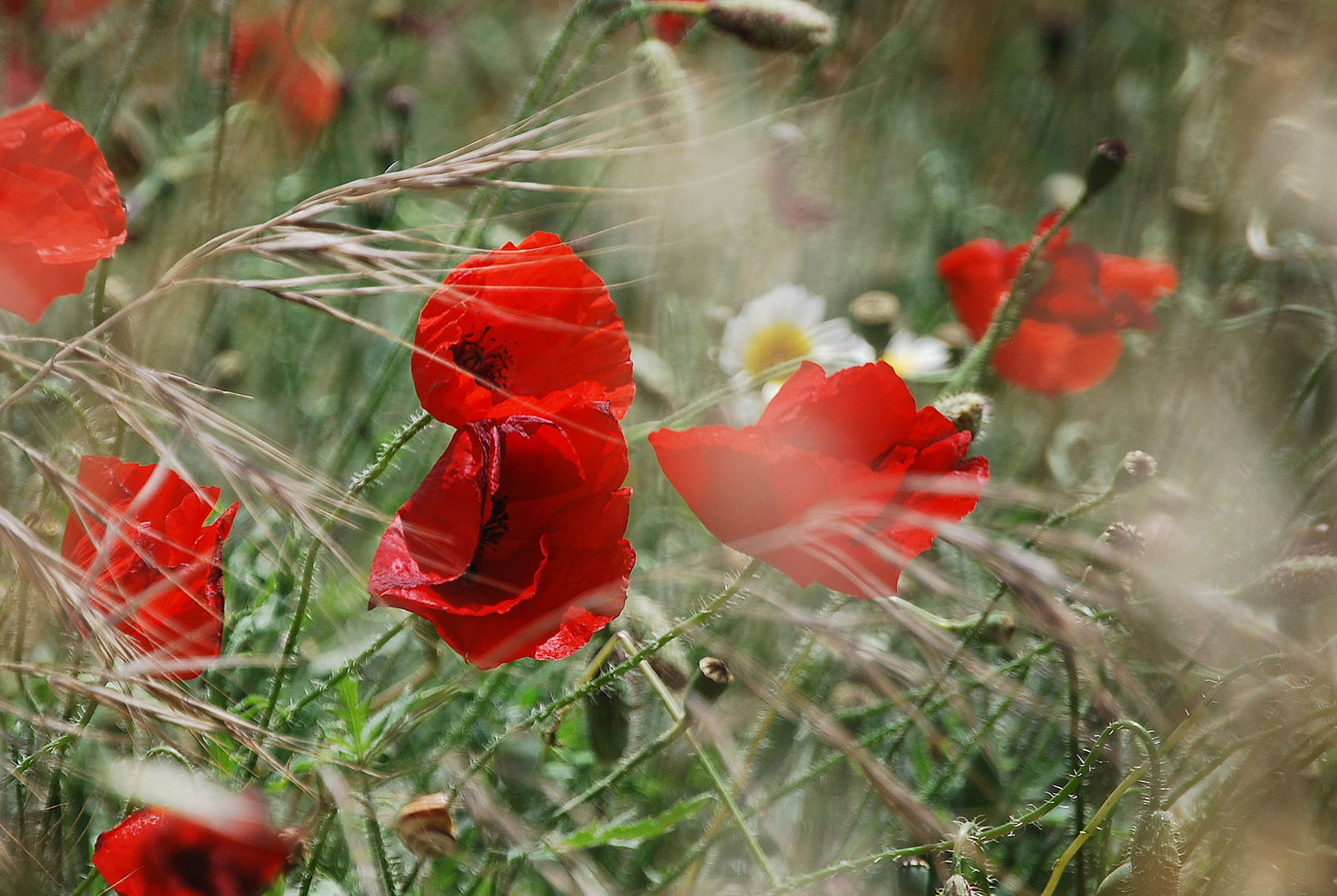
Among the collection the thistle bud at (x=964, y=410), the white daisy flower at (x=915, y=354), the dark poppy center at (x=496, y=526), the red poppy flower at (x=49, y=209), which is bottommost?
the white daisy flower at (x=915, y=354)

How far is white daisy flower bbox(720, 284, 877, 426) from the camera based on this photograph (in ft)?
4.32

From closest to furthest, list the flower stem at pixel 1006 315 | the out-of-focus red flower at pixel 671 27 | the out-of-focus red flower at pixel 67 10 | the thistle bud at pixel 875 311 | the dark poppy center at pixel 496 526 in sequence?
the dark poppy center at pixel 496 526 < the flower stem at pixel 1006 315 < the thistle bud at pixel 875 311 < the out-of-focus red flower at pixel 67 10 < the out-of-focus red flower at pixel 671 27

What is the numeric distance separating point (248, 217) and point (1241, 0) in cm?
153

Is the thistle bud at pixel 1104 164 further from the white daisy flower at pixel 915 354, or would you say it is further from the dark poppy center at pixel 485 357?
the dark poppy center at pixel 485 357

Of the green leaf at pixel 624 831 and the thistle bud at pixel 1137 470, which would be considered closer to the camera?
the green leaf at pixel 624 831

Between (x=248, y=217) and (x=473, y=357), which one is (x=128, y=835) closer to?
(x=473, y=357)

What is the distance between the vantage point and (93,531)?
608 mm

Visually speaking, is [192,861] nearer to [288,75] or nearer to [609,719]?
[609,719]

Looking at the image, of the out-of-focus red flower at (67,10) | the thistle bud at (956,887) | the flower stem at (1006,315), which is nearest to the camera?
the thistle bud at (956,887)

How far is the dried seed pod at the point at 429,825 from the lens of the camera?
656 mm

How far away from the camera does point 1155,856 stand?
0.66m

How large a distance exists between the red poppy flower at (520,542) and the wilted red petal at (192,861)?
5.8 inches

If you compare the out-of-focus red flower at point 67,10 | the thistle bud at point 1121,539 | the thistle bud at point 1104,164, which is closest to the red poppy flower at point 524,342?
the thistle bud at point 1121,539

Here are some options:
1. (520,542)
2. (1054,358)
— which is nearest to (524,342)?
(520,542)
